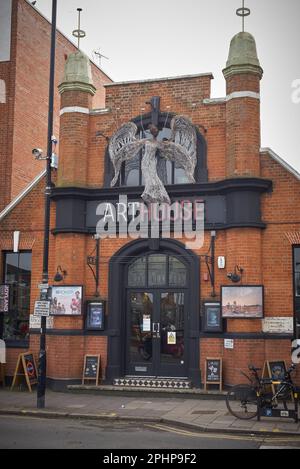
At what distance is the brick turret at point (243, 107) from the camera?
15039 millimetres

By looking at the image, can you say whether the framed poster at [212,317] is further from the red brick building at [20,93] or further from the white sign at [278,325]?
the red brick building at [20,93]

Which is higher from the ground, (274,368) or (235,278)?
(235,278)

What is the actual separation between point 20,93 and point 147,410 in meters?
12.2

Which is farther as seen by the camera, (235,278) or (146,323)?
(146,323)

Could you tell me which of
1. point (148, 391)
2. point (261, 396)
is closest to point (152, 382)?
point (148, 391)

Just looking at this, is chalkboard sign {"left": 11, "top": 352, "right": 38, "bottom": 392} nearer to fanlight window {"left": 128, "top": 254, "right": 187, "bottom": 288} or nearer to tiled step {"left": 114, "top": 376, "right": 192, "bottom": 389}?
tiled step {"left": 114, "top": 376, "right": 192, "bottom": 389}

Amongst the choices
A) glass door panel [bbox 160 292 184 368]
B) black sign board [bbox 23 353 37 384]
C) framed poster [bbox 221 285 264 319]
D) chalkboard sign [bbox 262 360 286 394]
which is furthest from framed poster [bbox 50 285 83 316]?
chalkboard sign [bbox 262 360 286 394]

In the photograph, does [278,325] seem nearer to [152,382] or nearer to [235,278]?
[235,278]

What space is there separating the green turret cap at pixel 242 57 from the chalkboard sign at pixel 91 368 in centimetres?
823

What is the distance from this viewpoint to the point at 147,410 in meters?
13.1

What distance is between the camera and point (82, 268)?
53.4ft

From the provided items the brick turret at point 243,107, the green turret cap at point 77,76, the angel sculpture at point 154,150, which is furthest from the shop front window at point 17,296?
the brick turret at point 243,107

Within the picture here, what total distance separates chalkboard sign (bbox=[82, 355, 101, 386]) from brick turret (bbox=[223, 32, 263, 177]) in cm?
596
